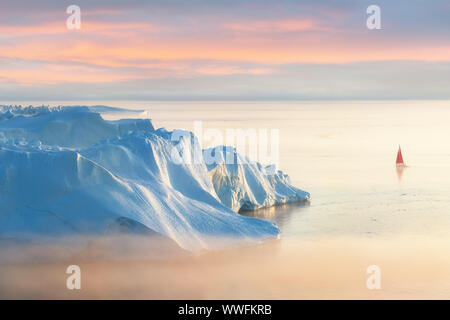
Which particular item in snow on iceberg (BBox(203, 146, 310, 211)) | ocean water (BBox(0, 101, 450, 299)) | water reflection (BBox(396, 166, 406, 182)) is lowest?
ocean water (BBox(0, 101, 450, 299))

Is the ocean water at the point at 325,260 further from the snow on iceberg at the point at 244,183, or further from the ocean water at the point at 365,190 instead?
the snow on iceberg at the point at 244,183

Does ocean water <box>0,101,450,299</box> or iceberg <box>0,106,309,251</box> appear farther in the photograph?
iceberg <box>0,106,309,251</box>

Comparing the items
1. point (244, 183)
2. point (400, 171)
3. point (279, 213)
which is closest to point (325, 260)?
point (279, 213)

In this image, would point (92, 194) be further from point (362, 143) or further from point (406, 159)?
point (362, 143)

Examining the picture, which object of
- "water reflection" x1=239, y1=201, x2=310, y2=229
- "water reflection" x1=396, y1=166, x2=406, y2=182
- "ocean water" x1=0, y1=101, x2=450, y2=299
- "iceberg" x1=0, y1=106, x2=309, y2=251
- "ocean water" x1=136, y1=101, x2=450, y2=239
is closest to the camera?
"ocean water" x1=0, y1=101, x2=450, y2=299

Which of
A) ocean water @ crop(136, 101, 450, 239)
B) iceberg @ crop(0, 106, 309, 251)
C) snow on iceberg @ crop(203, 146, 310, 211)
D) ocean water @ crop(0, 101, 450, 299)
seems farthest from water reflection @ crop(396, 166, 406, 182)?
iceberg @ crop(0, 106, 309, 251)

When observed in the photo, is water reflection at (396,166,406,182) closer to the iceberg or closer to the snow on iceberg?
the snow on iceberg

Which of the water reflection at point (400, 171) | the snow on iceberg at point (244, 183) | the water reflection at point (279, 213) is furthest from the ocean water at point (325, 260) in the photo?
the water reflection at point (400, 171)
